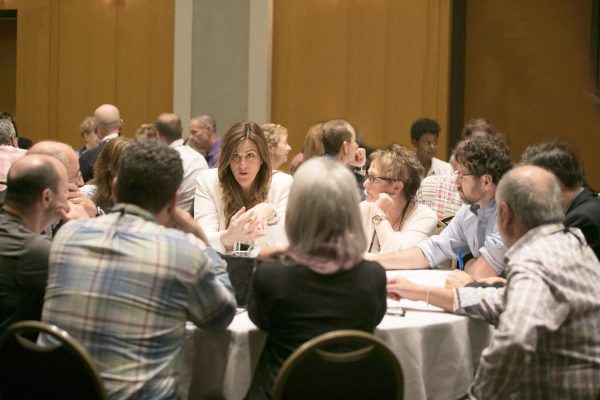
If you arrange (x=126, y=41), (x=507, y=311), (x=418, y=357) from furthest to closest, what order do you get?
(x=126, y=41) → (x=418, y=357) → (x=507, y=311)

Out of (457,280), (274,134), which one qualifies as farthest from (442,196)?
(457,280)

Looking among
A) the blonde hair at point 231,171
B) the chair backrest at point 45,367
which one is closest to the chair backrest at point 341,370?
the chair backrest at point 45,367

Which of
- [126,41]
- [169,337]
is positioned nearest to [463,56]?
[126,41]

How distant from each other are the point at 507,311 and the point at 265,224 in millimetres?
1639

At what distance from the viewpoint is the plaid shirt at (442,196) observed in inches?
232

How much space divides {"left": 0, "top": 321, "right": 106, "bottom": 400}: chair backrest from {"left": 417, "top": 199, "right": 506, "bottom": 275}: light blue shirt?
82.4 inches

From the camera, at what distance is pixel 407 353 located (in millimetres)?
2930

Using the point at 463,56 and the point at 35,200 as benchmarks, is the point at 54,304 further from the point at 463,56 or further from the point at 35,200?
the point at 463,56

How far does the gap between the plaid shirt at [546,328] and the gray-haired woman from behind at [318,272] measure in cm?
39

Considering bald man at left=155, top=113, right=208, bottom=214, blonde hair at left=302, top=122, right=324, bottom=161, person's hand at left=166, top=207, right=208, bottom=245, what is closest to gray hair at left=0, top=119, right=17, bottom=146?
bald man at left=155, top=113, right=208, bottom=214

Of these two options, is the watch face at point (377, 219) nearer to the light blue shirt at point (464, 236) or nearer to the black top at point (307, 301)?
the light blue shirt at point (464, 236)

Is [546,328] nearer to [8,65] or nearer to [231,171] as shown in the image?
[231,171]

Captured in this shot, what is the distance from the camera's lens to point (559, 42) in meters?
8.80

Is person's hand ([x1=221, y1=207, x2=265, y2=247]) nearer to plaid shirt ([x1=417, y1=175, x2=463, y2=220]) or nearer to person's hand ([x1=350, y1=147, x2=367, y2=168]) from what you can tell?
plaid shirt ([x1=417, y1=175, x2=463, y2=220])
